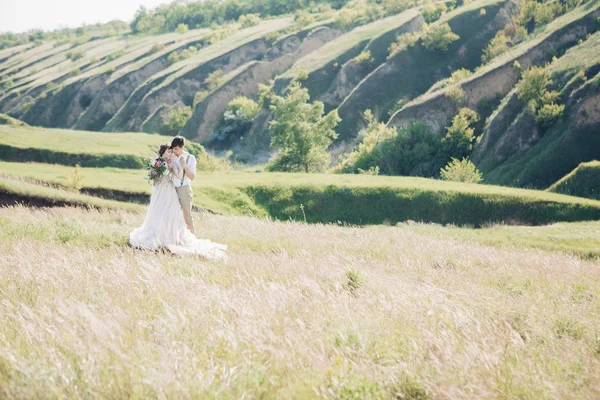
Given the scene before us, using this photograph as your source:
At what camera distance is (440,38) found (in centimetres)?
7306

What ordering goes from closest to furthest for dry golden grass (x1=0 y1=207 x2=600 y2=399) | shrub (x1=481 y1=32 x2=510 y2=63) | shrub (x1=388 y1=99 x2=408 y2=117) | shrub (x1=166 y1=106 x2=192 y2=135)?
dry golden grass (x1=0 y1=207 x2=600 y2=399)
shrub (x1=481 y1=32 x2=510 y2=63)
shrub (x1=388 y1=99 x2=408 y2=117)
shrub (x1=166 y1=106 x2=192 y2=135)

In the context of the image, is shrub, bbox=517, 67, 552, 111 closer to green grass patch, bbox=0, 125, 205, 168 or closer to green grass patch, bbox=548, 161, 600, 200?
green grass patch, bbox=548, 161, 600, 200

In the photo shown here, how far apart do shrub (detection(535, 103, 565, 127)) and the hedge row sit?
56.3ft

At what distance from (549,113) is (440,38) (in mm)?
34240

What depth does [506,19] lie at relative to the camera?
244ft

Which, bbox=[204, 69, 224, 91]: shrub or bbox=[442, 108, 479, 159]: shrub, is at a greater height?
bbox=[204, 69, 224, 91]: shrub

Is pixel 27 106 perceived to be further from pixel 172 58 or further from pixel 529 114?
pixel 529 114

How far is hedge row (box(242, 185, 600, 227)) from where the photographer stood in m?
29.6

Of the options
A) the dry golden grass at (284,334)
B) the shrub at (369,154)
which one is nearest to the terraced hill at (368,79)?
the shrub at (369,154)

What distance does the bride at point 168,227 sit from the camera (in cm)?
1121

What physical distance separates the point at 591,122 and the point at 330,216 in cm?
2562

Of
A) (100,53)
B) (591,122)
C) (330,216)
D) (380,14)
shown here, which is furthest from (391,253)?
(100,53)

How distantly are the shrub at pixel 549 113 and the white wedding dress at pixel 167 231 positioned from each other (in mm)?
41045

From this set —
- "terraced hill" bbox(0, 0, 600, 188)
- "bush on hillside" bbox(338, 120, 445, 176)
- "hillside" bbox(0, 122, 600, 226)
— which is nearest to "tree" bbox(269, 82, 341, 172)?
"bush on hillside" bbox(338, 120, 445, 176)
